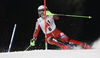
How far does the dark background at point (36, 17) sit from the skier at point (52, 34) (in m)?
0.12

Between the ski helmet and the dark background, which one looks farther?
the dark background

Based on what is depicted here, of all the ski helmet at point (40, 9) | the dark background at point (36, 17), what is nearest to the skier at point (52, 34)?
the ski helmet at point (40, 9)

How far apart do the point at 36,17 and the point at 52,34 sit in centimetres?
46

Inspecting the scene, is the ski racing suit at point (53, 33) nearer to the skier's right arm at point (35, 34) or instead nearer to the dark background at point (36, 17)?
the skier's right arm at point (35, 34)

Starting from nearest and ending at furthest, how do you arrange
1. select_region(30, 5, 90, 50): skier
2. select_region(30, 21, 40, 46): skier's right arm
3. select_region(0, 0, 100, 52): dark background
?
select_region(30, 5, 90, 50): skier → select_region(30, 21, 40, 46): skier's right arm → select_region(0, 0, 100, 52): dark background

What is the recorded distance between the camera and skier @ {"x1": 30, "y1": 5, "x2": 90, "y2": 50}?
3.33m

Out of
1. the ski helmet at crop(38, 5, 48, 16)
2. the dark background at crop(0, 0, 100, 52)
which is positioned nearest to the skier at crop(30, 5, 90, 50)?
the ski helmet at crop(38, 5, 48, 16)

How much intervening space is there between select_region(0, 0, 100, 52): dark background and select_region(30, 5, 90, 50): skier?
0.41 ft

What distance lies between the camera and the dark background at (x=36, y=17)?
360 centimetres

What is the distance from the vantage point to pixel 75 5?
3.74m

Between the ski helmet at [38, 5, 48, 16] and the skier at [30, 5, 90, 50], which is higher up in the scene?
the ski helmet at [38, 5, 48, 16]

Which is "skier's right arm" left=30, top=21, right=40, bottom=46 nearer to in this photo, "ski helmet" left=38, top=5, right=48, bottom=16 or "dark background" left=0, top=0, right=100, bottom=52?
"dark background" left=0, top=0, right=100, bottom=52

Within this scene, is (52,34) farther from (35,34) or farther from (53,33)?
(35,34)

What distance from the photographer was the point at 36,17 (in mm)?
3539
